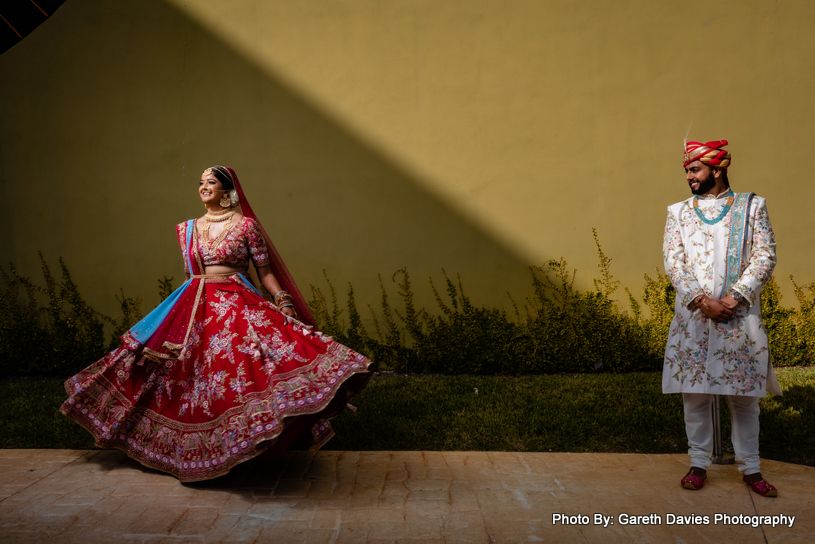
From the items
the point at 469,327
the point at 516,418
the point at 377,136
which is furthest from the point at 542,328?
the point at 377,136

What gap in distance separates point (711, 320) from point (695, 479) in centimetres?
85

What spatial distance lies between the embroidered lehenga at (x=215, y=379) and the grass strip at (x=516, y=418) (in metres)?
0.85

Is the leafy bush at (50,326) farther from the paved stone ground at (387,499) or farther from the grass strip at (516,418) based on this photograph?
the paved stone ground at (387,499)

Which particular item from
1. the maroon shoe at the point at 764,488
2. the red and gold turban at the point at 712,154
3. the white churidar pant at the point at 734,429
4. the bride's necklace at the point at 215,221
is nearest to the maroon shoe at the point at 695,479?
the white churidar pant at the point at 734,429

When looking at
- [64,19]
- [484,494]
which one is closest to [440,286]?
[484,494]

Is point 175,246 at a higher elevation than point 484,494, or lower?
higher

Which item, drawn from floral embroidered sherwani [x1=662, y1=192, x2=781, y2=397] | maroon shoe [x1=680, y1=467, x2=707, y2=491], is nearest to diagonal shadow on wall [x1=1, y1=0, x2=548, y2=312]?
floral embroidered sherwani [x1=662, y1=192, x2=781, y2=397]

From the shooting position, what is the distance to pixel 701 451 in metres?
3.19

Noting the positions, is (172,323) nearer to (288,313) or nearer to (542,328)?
(288,313)

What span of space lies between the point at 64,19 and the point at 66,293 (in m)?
2.90

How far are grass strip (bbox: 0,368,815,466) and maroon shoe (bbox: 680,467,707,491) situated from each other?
686 mm

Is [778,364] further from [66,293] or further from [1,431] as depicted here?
[66,293]

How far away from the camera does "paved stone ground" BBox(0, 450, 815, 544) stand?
2650mm

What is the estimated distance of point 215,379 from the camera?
128 inches
